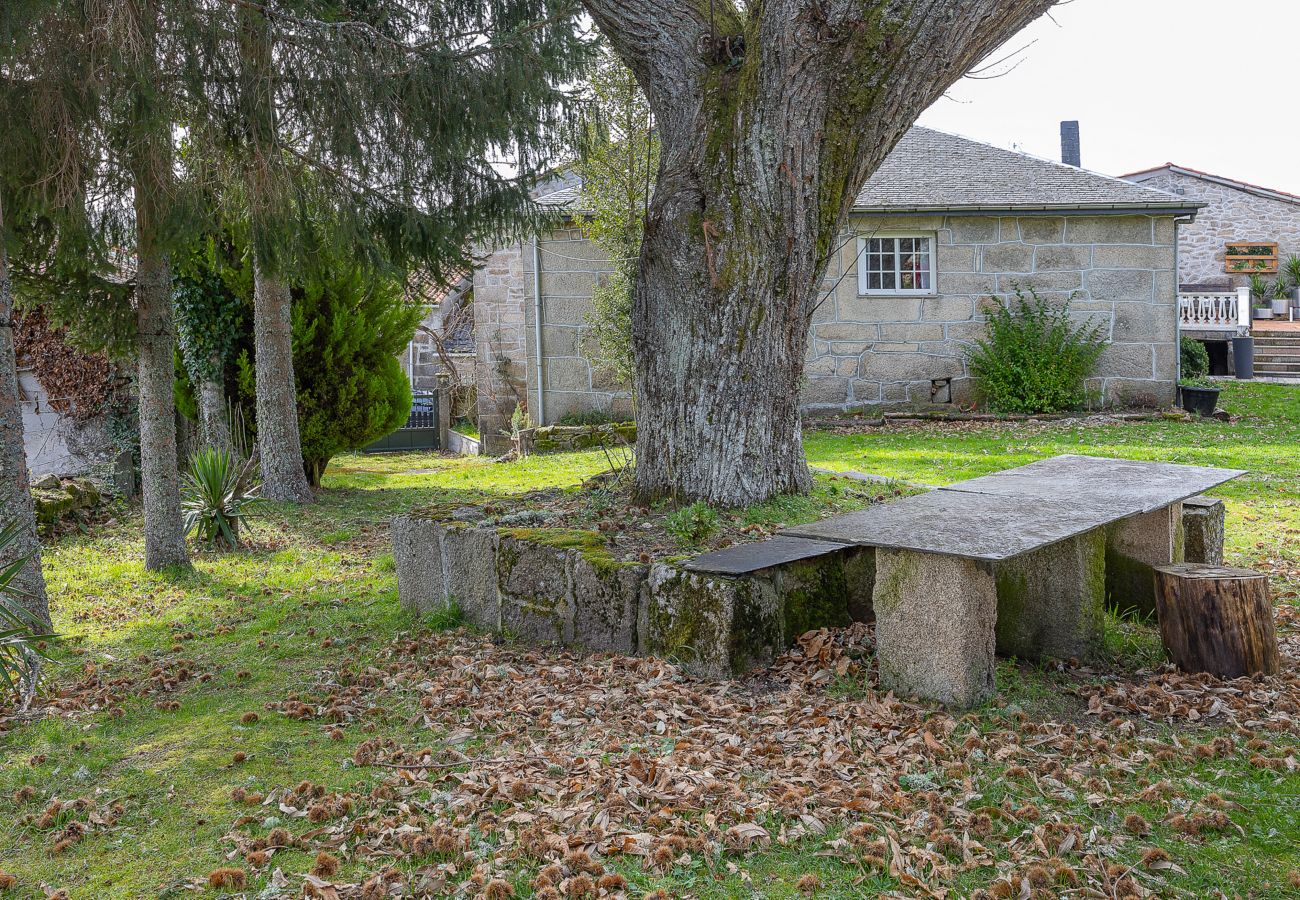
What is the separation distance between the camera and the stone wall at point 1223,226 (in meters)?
26.8

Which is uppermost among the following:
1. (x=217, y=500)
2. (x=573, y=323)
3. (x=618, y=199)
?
(x=618, y=199)

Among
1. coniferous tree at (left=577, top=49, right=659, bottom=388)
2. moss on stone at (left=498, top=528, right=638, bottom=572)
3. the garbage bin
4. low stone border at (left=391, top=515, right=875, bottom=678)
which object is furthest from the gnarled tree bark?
the garbage bin

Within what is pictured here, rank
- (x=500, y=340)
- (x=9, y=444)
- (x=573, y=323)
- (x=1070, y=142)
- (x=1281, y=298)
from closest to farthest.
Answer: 1. (x=9, y=444)
2. (x=573, y=323)
3. (x=500, y=340)
4. (x=1070, y=142)
5. (x=1281, y=298)

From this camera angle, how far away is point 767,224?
5535mm

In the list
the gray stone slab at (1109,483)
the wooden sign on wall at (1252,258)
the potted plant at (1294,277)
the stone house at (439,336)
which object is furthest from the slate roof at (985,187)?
the wooden sign on wall at (1252,258)

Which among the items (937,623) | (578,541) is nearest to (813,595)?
(937,623)

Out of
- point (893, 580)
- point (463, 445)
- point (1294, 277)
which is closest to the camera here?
point (893, 580)

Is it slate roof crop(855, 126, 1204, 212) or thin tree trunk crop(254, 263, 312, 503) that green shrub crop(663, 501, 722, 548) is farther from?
slate roof crop(855, 126, 1204, 212)

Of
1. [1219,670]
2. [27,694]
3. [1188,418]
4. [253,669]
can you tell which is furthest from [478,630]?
[1188,418]

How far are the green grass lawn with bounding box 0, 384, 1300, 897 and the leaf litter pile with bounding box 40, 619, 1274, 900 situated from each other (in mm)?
16

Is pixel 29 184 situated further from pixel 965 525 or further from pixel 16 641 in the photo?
pixel 965 525

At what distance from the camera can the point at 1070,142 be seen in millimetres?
24719

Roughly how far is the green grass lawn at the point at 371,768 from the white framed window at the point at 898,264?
8.54 m

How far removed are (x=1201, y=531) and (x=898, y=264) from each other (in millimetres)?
10735
